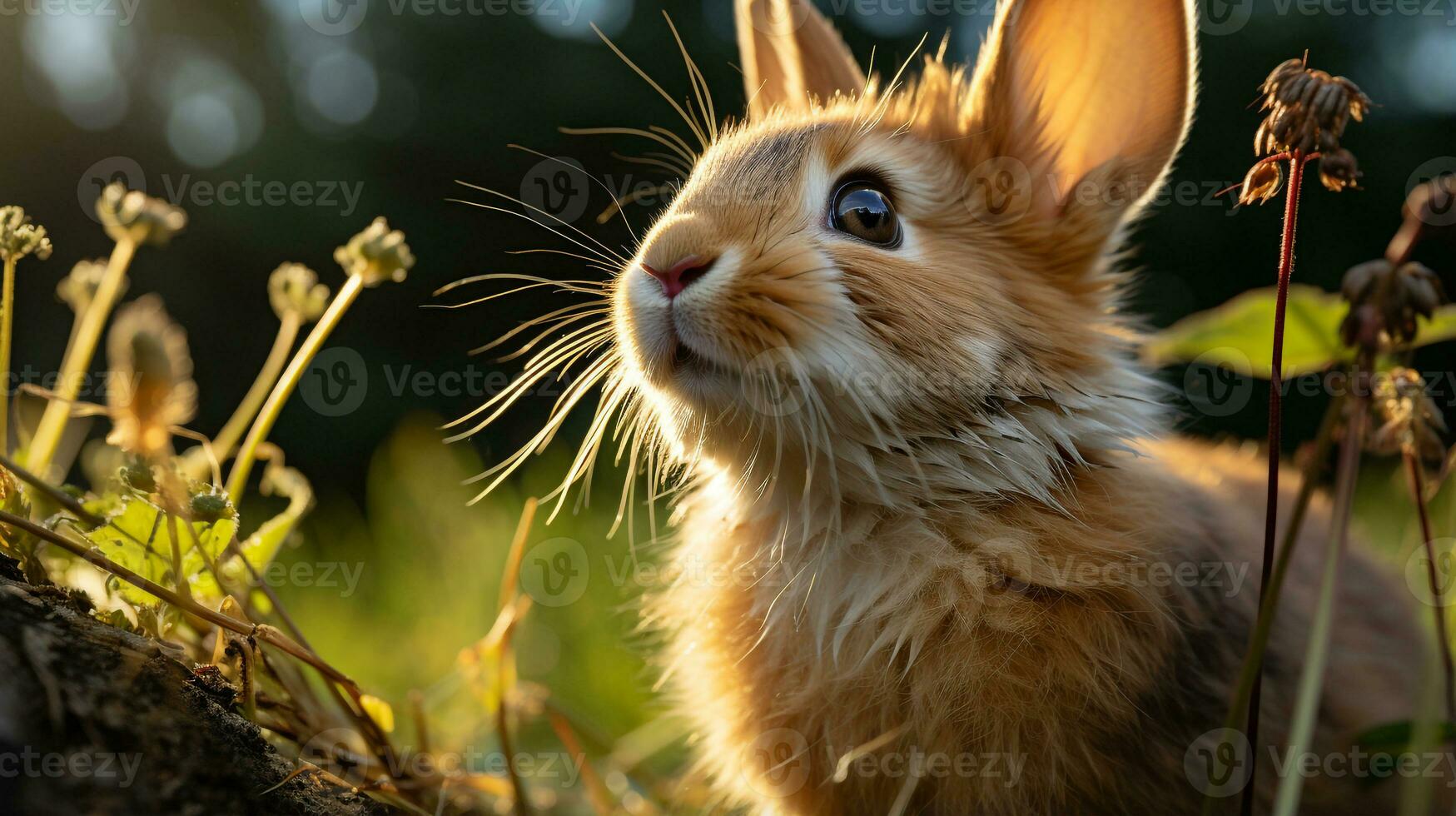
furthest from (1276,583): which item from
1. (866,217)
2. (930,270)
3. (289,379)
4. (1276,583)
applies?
(289,379)

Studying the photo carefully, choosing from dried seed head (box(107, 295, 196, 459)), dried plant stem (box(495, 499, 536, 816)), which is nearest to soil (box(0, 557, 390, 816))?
dried seed head (box(107, 295, 196, 459))

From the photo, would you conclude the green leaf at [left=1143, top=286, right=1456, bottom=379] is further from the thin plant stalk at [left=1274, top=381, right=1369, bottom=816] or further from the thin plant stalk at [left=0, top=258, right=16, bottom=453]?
the thin plant stalk at [left=0, top=258, right=16, bottom=453]

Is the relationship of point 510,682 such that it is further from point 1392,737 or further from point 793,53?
point 793,53

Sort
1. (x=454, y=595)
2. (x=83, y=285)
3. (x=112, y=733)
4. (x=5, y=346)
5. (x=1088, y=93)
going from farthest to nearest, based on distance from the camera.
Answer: (x=454, y=595)
(x=1088, y=93)
(x=83, y=285)
(x=5, y=346)
(x=112, y=733)

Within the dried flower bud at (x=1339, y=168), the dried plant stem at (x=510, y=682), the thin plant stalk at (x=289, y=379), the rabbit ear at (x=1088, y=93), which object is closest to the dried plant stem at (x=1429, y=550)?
the dried flower bud at (x=1339, y=168)

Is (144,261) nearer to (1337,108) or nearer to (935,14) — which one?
(935,14)

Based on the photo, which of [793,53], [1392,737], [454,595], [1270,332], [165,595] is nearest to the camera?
[165,595]

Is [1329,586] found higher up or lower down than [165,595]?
higher up
